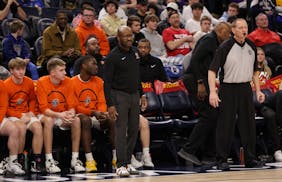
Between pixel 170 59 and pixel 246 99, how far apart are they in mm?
3735

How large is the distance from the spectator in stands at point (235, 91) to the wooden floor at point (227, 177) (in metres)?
0.57

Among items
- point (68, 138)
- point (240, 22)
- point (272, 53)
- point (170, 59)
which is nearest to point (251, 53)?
point (240, 22)

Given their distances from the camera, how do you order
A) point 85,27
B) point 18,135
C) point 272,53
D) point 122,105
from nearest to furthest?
1. point 122,105
2. point 18,135
3. point 85,27
4. point 272,53

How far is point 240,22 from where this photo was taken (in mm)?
10531

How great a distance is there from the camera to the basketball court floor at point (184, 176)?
9242 mm

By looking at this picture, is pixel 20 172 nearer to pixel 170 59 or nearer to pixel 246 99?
pixel 246 99

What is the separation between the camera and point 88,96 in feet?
37.5

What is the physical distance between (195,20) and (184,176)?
6644mm

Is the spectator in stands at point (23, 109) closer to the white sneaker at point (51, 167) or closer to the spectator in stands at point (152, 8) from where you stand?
the white sneaker at point (51, 167)

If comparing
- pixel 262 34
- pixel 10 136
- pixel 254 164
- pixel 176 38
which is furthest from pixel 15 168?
pixel 262 34

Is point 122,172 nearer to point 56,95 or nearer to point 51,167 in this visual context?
point 51,167

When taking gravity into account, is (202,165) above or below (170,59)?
below

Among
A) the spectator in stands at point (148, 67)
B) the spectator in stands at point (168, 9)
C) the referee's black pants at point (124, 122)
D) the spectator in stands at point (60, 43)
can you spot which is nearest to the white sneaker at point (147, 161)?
the referee's black pants at point (124, 122)

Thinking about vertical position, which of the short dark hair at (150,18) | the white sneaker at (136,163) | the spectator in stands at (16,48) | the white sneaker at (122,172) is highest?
the short dark hair at (150,18)
